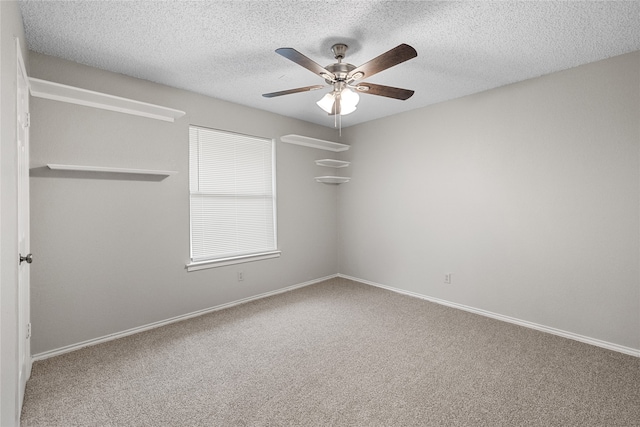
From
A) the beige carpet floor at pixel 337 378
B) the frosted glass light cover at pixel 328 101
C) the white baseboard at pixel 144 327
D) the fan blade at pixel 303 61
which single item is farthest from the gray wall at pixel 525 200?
the fan blade at pixel 303 61

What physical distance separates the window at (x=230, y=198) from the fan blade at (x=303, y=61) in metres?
1.93

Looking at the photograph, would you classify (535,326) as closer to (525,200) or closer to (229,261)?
(525,200)

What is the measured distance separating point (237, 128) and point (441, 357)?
11.1 ft

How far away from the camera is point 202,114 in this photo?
11.7 ft

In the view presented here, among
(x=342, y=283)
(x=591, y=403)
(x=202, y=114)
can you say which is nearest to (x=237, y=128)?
(x=202, y=114)

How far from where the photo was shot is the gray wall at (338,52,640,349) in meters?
2.68

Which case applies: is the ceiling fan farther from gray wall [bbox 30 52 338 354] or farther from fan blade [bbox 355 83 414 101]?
gray wall [bbox 30 52 338 354]

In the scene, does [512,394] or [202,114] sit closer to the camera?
[512,394]

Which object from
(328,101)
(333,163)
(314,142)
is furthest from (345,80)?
(333,163)

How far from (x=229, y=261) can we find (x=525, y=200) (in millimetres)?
3416

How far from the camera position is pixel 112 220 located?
2914 mm

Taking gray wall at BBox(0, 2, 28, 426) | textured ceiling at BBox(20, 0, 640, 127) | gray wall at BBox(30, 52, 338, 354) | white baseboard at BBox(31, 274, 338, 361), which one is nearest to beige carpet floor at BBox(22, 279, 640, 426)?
white baseboard at BBox(31, 274, 338, 361)

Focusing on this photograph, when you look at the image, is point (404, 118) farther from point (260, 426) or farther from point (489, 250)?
point (260, 426)

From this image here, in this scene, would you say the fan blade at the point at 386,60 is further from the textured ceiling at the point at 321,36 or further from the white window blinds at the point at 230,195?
the white window blinds at the point at 230,195
